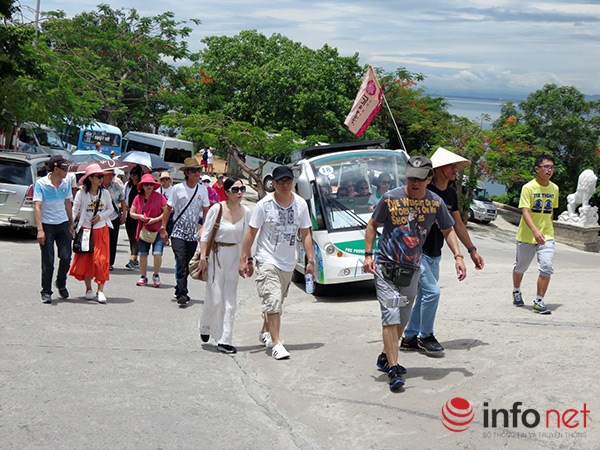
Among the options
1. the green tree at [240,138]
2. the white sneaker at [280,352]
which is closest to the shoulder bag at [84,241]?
the white sneaker at [280,352]

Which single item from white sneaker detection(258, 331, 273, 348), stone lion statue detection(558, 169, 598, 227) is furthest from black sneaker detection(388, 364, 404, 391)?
stone lion statue detection(558, 169, 598, 227)

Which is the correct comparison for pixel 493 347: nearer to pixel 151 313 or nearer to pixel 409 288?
pixel 409 288

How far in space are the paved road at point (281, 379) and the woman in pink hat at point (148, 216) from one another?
5.79 ft

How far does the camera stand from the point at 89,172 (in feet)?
37.7

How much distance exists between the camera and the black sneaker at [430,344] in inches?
324

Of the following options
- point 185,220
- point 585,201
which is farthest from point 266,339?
point 585,201

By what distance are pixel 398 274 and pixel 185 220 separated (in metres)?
4.80

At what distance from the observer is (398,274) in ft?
24.0

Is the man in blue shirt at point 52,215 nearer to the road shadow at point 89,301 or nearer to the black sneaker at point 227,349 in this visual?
the road shadow at point 89,301

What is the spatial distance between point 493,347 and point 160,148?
36521mm

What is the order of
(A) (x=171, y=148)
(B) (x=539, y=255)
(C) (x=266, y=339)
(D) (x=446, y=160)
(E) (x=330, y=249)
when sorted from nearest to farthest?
(D) (x=446, y=160) < (C) (x=266, y=339) < (B) (x=539, y=255) < (E) (x=330, y=249) < (A) (x=171, y=148)

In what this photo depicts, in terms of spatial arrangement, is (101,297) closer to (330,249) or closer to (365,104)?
(330,249)

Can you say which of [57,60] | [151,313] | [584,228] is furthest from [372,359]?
[584,228]

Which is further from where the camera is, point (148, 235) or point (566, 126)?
point (566, 126)
